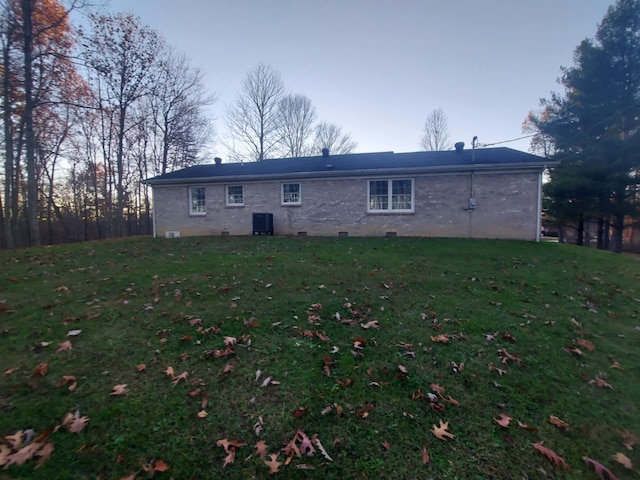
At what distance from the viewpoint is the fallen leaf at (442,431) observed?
7.81 ft

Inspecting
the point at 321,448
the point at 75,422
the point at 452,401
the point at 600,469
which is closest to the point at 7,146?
the point at 75,422

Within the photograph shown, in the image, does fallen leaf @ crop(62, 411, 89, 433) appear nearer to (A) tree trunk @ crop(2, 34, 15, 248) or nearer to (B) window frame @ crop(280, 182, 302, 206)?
(B) window frame @ crop(280, 182, 302, 206)

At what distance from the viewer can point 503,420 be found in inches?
100

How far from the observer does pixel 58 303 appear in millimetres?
4816

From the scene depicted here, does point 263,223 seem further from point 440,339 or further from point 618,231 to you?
point 618,231

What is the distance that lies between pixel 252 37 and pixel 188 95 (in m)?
15.1

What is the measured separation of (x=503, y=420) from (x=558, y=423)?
1.52ft

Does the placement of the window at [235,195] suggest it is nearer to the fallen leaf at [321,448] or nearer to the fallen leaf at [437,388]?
the fallen leaf at [437,388]

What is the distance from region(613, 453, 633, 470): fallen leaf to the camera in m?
2.18

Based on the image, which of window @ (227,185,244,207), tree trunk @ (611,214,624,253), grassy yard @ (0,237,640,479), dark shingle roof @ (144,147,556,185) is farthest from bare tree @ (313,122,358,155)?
grassy yard @ (0,237,640,479)

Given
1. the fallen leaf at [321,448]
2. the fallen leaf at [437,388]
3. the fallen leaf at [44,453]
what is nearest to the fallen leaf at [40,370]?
the fallen leaf at [44,453]

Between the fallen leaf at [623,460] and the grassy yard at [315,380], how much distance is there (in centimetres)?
5

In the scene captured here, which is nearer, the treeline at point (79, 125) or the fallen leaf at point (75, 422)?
the fallen leaf at point (75, 422)

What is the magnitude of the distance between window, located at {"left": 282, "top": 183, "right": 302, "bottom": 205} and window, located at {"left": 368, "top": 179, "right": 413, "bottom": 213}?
3.65 metres
